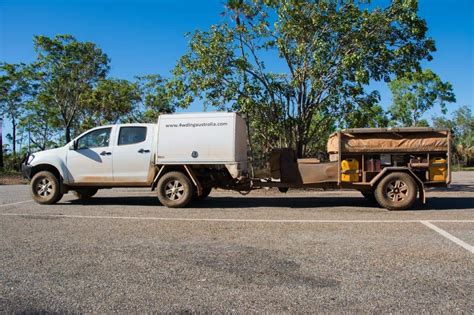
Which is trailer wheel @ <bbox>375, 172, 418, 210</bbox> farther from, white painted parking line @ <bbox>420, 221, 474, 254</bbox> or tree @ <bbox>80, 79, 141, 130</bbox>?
tree @ <bbox>80, 79, 141, 130</bbox>

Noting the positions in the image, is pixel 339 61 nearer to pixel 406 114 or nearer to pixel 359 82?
pixel 359 82

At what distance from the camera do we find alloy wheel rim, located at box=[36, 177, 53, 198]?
11.4 meters

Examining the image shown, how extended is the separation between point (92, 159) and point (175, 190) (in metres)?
2.32

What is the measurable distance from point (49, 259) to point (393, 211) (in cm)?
741

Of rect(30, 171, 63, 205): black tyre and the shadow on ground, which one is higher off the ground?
rect(30, 171, 63, 205): black tyre

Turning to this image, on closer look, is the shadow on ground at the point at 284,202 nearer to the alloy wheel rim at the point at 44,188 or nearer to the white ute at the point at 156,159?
the white ute at the point at 156,159

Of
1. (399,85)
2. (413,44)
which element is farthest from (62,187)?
(399,85)

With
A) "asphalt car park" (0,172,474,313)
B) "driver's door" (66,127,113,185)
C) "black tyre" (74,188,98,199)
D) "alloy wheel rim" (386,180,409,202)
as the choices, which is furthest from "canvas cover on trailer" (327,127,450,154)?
"black tyre" (74,188,98,199)

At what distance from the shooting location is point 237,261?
5555mm

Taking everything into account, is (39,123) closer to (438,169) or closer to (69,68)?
(69,68)

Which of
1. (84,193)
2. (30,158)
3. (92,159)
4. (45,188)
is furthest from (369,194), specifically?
(30,158)

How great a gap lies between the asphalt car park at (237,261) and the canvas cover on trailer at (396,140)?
1.48 m

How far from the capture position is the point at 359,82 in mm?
13953

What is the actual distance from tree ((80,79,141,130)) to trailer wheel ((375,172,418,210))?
66.1 feet
